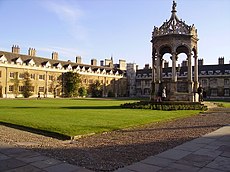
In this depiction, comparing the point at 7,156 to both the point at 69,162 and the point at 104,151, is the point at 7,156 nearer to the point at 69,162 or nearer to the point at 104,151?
the point at 69,162

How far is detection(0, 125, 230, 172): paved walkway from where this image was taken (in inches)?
190

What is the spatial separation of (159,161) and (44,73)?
59879 mm

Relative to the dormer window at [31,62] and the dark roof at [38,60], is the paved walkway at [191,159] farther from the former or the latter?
the dormer window at [31,62]

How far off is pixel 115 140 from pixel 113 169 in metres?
3.12

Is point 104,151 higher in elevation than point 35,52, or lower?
lower

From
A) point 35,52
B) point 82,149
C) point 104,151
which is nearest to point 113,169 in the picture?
point 104,151

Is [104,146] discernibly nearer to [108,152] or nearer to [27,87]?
[108,152]

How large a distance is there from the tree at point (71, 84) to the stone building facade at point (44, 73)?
5.98 feet

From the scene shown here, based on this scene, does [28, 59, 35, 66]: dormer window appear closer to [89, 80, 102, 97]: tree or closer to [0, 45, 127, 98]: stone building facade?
[0, 45, 127, 98]: stone building facade

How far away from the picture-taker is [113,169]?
4918 mm

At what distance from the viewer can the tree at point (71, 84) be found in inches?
2488

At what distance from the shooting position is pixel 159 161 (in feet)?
17.9

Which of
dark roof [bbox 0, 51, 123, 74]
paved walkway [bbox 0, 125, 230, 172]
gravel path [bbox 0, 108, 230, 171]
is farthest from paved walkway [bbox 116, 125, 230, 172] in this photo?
dark roof [bbox 0, 51, 123, 74]

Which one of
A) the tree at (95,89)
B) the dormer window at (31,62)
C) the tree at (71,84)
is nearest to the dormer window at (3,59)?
the dormer window at (31,62)
